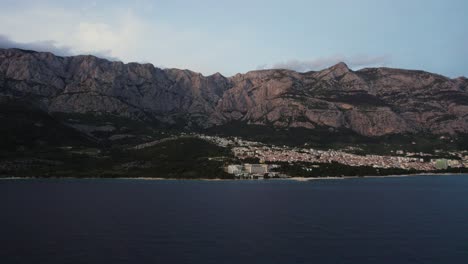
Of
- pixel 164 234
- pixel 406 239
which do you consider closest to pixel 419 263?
pixel 406 239

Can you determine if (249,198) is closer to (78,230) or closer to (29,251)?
(78,230)

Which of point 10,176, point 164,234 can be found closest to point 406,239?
point 164,234

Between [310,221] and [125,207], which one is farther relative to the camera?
[125,207]

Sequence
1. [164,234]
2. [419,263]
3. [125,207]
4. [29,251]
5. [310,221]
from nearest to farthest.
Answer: [419,263], [29,251], [164,234], [310,221], [125,207]

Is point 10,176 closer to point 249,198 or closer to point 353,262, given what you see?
point 249,198

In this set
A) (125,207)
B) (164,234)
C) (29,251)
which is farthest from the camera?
(125,207)

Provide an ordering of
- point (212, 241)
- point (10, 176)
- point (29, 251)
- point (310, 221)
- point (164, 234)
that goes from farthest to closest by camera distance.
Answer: point (10, 176), point (310, 221), point (164, 234), point (212, 241), point (29, 251)
